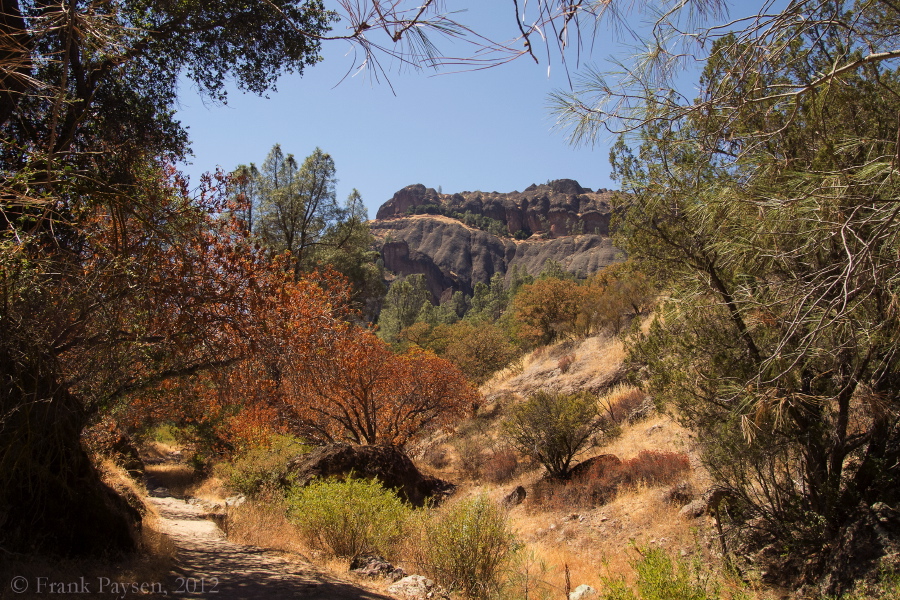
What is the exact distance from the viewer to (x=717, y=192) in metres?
4.29

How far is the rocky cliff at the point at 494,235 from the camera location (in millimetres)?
98562

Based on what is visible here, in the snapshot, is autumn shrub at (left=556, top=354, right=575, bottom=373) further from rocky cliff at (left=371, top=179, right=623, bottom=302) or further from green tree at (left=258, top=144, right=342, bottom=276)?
rocky cliff at (left=371, top=179, right=623, bottom=302)

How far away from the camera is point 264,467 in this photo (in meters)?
10.6

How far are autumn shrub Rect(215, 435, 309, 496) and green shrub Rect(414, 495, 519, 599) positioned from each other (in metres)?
5.68

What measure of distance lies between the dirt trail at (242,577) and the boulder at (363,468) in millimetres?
2252

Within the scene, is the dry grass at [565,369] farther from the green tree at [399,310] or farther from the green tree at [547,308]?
the green tree at [399,310]

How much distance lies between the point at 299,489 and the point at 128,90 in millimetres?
6237

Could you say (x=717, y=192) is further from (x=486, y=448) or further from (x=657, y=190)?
(x=486, y=448)

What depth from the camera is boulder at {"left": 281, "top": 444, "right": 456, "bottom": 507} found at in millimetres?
9484

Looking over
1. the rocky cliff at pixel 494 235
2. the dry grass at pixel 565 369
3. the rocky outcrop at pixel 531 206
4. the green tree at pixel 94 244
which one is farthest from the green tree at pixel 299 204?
the rocky outcrop at pixel 531 206

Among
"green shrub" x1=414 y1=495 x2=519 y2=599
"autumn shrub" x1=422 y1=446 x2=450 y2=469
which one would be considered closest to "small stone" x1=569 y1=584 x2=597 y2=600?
"green shrub" x1=414 y1=495 x2=519 y2=599

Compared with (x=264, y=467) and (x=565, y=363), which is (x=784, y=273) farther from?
(x=565, y=363)

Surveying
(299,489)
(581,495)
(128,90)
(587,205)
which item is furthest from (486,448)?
(587,205)

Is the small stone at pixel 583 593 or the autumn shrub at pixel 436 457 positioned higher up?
the small stone at pixel 583 593
